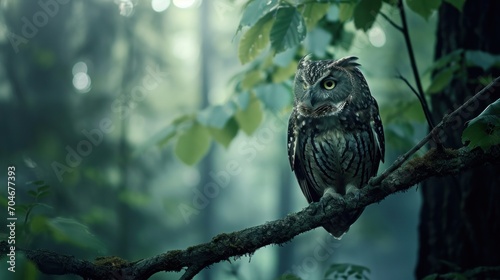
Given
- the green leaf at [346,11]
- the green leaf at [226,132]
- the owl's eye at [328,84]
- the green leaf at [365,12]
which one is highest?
the green leaf at [346,11]

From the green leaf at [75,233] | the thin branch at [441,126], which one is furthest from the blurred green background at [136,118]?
the thin branch at [441,126]

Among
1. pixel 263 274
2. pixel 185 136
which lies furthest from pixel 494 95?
pixel 263 274

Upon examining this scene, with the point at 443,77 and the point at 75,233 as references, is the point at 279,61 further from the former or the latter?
the point at 75,233

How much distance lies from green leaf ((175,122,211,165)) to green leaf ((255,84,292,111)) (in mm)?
386

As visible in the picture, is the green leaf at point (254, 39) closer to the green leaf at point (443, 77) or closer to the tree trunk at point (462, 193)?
the green leaf at point (443, 77)

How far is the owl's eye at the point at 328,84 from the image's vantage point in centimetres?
197

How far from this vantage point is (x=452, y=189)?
8.75 feet

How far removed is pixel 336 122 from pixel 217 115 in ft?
1.98

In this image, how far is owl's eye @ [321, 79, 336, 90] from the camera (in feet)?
6.46

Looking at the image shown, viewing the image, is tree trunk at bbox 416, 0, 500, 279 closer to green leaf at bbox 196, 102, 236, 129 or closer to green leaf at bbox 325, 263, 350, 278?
green leaf at bbox 325, 263, 350, 278

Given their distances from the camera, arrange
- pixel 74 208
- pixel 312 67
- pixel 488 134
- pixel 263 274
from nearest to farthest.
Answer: pixel 488 134, pixel 312 67, pixel 74 208, pixel 263 274

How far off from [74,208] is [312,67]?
16.2ft

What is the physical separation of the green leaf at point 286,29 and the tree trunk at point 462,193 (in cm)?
111

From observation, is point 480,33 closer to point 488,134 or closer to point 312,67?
point 312,67
